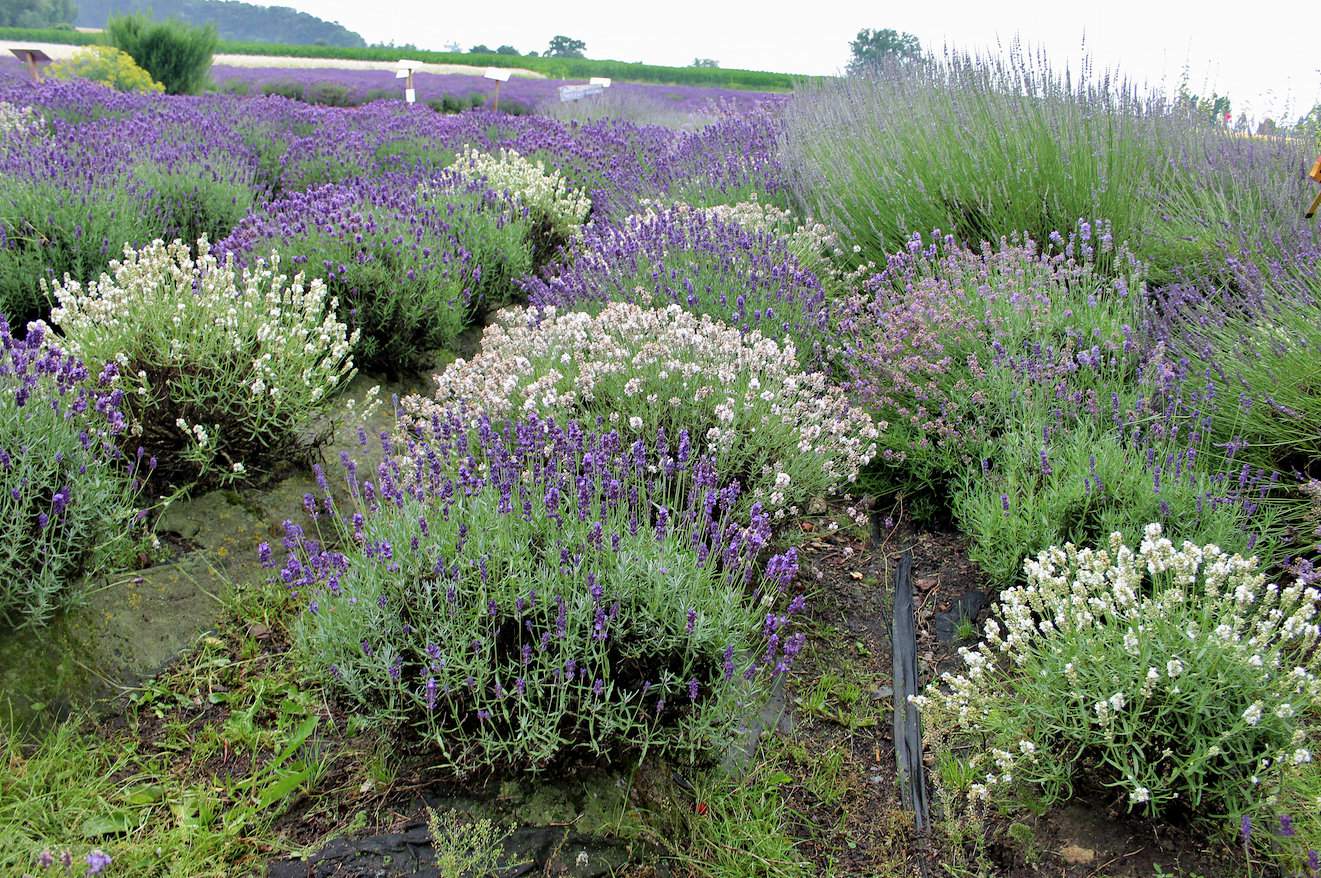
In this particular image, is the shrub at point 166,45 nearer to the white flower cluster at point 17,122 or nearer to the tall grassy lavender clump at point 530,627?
the white flower cluster at point 17,122

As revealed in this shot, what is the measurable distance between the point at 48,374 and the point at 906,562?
3116mm

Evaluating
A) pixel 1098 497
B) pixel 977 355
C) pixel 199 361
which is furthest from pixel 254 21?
pixel 1098 497

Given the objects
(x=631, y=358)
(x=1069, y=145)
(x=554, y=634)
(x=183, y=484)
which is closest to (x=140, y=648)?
(x=183, y=484)

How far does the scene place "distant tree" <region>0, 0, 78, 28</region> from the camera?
127 ft

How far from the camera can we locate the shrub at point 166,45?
533 inches

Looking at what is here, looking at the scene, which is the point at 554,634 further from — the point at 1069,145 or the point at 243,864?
the point at 1069,145

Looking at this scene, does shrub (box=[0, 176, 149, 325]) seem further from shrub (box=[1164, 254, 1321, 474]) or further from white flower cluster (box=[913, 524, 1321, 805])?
shrub (box=[1164, 254, 1321, 474])

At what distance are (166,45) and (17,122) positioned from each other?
828cm

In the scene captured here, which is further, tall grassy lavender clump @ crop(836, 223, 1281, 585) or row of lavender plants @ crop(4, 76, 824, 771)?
tall grassy lavender clump @ crop(836, 223, 1281, 585)

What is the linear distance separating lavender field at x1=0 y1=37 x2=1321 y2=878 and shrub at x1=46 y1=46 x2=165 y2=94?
8.45 m

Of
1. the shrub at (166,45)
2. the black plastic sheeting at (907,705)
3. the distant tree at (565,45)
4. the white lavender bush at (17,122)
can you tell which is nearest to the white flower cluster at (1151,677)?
the black plastic sheeting at (907,705)

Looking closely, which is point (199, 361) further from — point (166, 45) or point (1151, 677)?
point (166, 45)

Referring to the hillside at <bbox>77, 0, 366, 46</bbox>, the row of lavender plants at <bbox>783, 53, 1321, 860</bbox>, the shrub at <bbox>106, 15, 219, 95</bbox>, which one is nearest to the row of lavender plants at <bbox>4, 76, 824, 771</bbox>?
the row of lavender plants at <bbox>783, 53, 1321, 860</bbox>

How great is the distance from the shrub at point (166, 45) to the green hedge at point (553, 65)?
1176cm
